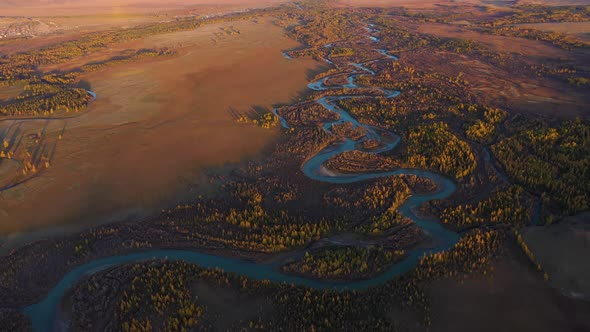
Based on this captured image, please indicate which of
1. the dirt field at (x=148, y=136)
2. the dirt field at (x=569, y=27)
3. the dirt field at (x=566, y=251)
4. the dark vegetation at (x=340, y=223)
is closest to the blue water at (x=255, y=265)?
the dark vegetation at (x=340, y=223)

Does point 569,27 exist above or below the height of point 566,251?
above

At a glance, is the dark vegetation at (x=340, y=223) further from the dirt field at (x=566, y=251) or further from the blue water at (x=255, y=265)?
the dirt field at (x=566, y=251)

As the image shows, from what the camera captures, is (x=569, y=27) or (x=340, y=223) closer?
(x=340, y=223)

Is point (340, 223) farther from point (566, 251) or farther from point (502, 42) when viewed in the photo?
point (502, 42)

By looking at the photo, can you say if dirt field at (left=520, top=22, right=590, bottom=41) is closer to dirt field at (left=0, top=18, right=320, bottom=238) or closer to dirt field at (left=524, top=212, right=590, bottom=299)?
dirt field at (left=0, top=18, right=320, bottom=238)

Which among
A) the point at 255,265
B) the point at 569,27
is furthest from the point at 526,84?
the point at 569,27

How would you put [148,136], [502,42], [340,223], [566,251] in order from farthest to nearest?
[502,42] → [148,136] → [340,223] → [566,251]

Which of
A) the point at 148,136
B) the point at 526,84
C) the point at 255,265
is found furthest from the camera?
the point at 526,84

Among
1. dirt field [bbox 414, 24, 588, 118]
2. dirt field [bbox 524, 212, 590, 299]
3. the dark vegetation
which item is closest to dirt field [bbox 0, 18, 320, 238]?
the dark vegetation

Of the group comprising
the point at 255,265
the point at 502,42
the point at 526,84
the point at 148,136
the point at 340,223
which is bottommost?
the point at 255,265

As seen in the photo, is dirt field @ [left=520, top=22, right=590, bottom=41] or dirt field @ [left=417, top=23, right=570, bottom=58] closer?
dirt field @ [left=417, top=23, right=570, bottom=58]
